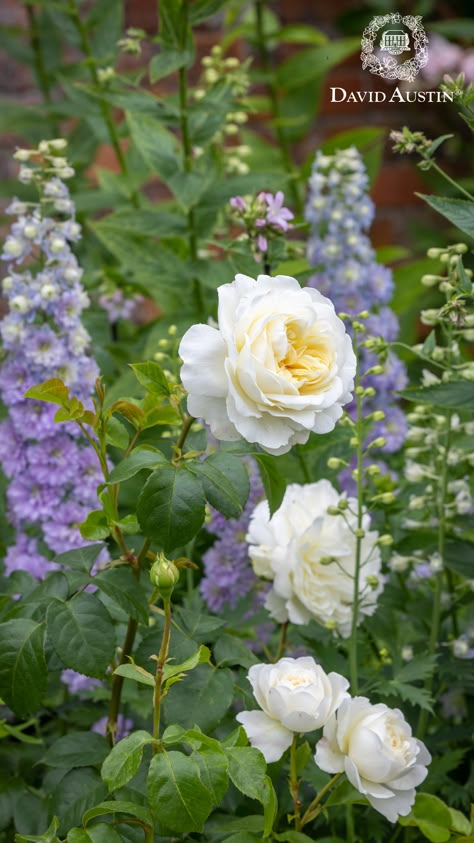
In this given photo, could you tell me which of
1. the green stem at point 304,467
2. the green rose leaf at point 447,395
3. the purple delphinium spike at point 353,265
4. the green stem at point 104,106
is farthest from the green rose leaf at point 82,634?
the green stem at point 104,106

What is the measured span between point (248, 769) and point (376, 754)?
3.0 inches

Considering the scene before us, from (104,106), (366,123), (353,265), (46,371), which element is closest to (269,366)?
(46,371)

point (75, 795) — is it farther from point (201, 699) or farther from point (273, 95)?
point (273, 95)

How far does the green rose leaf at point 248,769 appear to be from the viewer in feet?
1.91

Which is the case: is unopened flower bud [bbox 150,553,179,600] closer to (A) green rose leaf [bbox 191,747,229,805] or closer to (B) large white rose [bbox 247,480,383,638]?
(A) green rose leaf [bbox 191,747,229,805]

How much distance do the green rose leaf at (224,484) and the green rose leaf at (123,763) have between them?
0.13m

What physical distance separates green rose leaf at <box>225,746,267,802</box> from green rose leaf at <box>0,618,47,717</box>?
0.39ft

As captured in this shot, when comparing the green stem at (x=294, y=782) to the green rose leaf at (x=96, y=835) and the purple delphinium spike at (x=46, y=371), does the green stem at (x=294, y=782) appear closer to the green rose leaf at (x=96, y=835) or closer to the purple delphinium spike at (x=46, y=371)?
the green rose leaf at (x=96, y=835)

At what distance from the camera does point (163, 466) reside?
0.62 m

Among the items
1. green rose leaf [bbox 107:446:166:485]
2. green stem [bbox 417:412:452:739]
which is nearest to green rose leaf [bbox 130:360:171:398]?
green rose leaf [bbox 107:446:166:485]

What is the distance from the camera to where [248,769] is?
59cm

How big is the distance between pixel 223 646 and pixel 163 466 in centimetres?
16

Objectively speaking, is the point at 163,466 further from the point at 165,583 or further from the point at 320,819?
the point at 320,819

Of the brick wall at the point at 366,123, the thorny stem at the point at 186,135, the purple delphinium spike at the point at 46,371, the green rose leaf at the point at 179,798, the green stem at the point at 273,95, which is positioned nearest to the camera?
the green rose leaf at the point at 179,798
